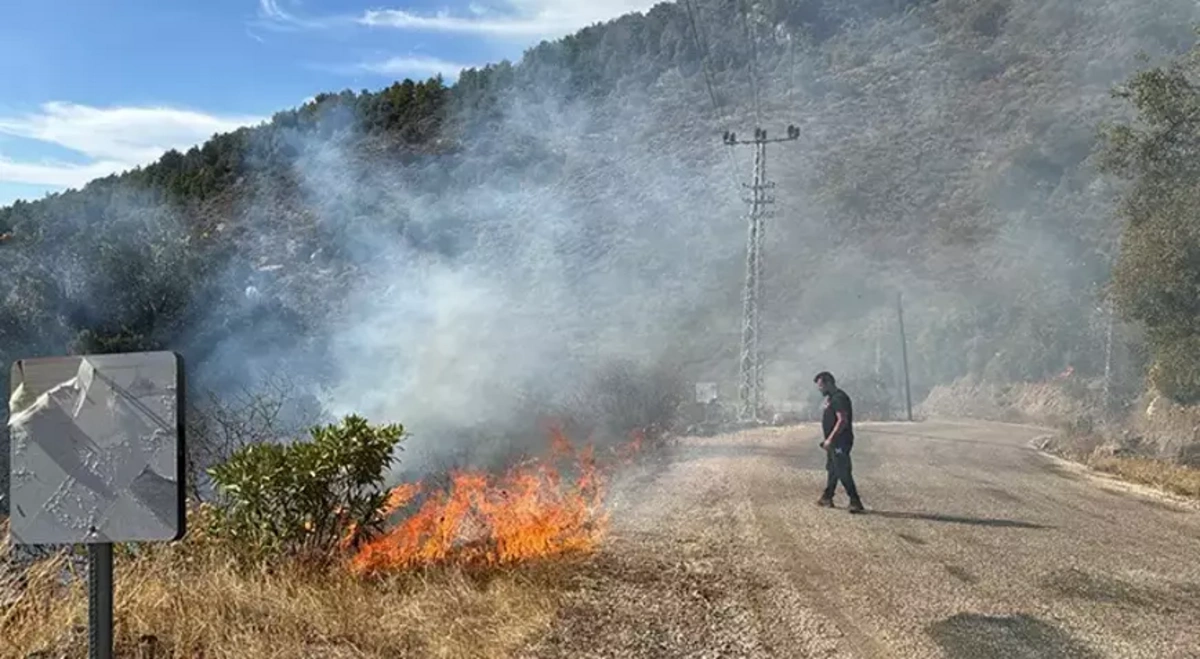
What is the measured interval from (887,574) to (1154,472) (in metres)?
10.1

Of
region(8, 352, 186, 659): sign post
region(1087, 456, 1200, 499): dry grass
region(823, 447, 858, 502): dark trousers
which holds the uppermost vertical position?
region(8, 352, 186, 659): sign post

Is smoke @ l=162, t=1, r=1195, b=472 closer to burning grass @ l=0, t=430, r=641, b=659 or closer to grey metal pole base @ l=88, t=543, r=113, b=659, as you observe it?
burning grass @ l=0, t=430, r=641, b=659

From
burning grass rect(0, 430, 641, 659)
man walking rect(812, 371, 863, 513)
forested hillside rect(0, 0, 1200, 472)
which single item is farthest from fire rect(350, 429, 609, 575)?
forested hillside rect(0, 0, 1200, 472)

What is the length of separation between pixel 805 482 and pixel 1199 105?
31.7 ft

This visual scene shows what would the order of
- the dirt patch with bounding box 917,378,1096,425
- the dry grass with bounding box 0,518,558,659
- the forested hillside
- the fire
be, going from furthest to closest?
1. the dirt patch with bounding box 917,378,1096,425
2. the forested hillside
3. the fire
4. the dry grass with bounding box 0,518,558,659

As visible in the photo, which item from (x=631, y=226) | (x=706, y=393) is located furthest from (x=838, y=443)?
(x=631, y=226)

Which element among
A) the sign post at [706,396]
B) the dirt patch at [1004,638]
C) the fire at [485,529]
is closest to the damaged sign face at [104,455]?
the fire at [485,529]

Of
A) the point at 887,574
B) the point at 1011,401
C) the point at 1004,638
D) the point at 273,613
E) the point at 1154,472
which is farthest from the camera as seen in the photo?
the point at 1011,401

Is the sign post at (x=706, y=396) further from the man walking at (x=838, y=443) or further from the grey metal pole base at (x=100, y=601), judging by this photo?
the grey metal pole base at (x=100, y=601)

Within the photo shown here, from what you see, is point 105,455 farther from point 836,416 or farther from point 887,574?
point 836,416

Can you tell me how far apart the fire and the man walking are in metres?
2.74

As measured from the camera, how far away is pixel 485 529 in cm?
856

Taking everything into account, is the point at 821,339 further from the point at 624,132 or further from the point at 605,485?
the point at 605,485

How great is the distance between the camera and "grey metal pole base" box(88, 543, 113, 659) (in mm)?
3461
